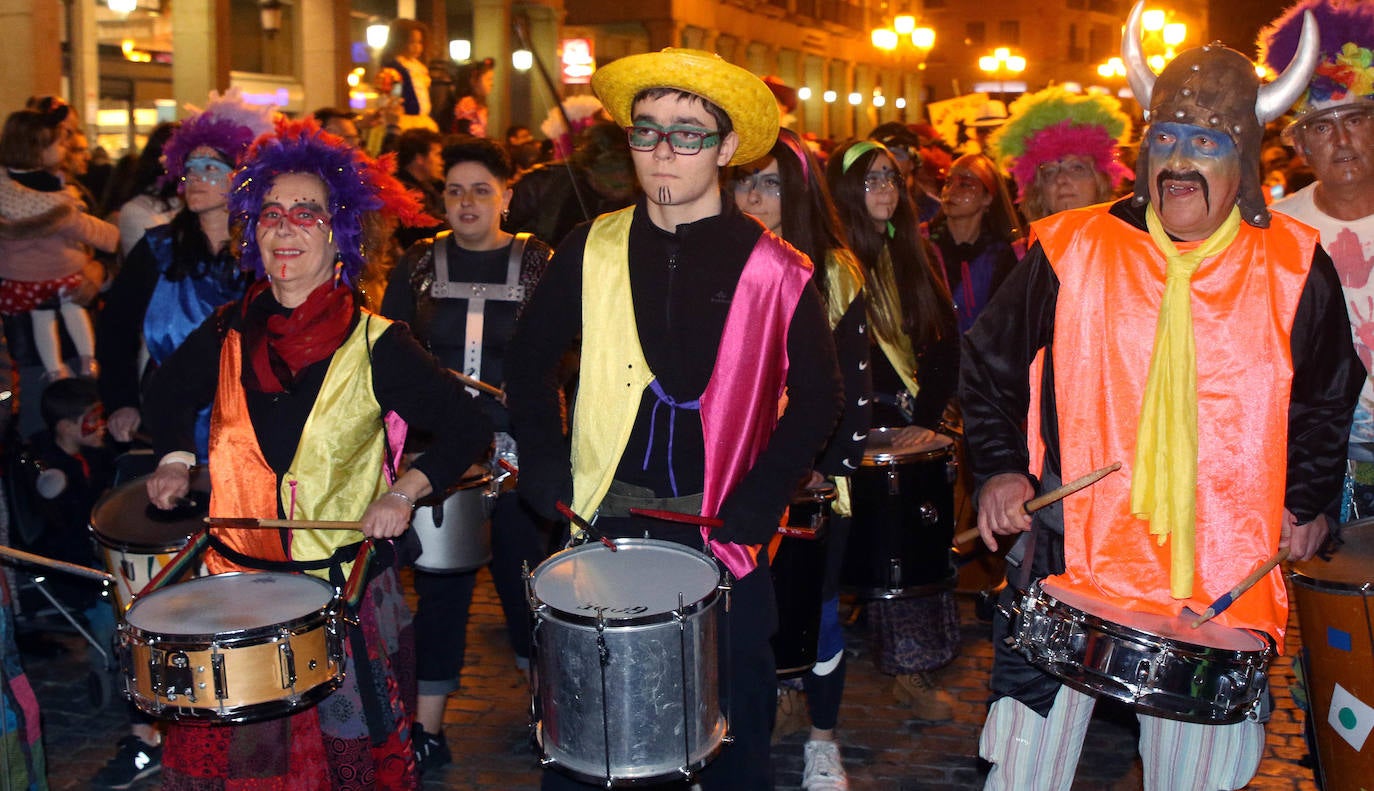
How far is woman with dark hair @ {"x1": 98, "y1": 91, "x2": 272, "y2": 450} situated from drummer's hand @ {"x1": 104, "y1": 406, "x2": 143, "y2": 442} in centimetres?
5

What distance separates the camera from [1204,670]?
3.24m

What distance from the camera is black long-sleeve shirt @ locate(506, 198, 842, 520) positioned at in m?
3.75

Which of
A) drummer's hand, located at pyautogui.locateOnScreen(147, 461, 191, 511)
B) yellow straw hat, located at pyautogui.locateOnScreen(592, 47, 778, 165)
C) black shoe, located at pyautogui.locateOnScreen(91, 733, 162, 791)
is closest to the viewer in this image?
yellow straw hat, located at pyautogui.locateOnScreen(592, 47, 778, 165)

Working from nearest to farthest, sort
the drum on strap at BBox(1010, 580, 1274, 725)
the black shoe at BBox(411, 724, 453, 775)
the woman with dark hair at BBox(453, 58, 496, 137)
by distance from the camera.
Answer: the drum on strap at BBox(1010, 580, 1274, 725)
the black shoe at BBox(411, 724, 453, 775)
the woman with dark hair at BBox(453, 58, 496, 137)

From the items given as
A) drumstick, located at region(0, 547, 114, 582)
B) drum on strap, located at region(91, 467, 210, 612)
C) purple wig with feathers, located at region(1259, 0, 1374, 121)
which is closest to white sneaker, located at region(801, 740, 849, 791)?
drum on strap, located at region(91, 467, 210, 612)

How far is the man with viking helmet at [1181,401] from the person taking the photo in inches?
140

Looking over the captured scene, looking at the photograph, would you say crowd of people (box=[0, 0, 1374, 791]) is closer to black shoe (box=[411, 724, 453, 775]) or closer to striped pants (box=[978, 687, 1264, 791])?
striped pants (box=[978, 687, 1264, 791])

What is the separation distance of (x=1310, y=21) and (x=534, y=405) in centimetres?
225

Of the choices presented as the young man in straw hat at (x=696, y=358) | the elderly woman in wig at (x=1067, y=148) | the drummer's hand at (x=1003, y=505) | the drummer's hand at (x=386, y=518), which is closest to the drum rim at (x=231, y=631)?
the drummer's hand at (x=386, y=518)

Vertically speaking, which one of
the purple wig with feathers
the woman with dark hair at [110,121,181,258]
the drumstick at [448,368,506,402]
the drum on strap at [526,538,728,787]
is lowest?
the drum on strap at [526,538,728,787]

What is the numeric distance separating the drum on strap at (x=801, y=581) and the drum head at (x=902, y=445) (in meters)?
0.56

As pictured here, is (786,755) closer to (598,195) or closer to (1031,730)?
(1031,730)

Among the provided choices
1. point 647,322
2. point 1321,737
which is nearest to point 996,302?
point 647,322

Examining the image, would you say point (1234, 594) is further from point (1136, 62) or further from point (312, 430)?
point (312, 430)
